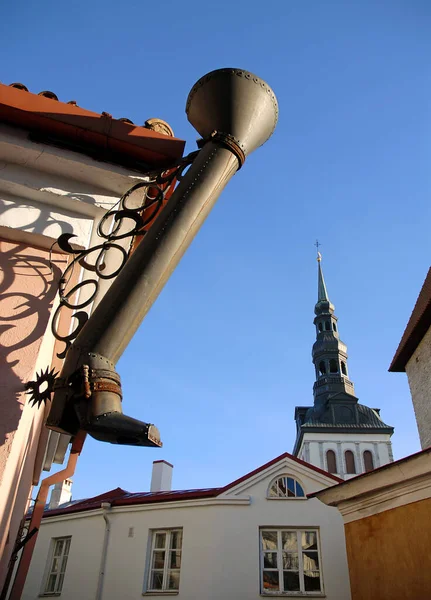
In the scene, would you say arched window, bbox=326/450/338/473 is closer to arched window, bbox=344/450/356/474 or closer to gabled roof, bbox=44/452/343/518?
arched window, bbox=344/450/356/474

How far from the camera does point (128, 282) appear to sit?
2.10m

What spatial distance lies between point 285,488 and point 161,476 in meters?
8.49

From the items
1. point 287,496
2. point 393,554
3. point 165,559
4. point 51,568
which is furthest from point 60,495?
point 393,554

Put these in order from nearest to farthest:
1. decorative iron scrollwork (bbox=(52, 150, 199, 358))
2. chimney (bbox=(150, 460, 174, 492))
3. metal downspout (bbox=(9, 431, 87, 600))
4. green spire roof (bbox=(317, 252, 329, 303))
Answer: decorative iron scrollwork (bbox=(52, 150, 199, 358))
metal downspout (bbox=(9, 431, 87, 600))
chimney (bbox=(150, 460, 174, 492))
green spire roof (bbox=(317, 252, 329, 303))

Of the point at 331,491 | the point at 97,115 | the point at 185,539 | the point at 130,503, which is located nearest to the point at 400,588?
the point at 331,491

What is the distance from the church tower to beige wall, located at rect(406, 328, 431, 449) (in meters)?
36.4

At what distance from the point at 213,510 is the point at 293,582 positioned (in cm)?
276

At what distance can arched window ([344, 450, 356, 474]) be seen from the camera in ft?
179

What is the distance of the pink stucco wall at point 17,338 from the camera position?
221 cm

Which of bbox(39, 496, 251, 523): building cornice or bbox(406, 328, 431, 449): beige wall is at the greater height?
bbox(406, 328, 431, 449): beige wall

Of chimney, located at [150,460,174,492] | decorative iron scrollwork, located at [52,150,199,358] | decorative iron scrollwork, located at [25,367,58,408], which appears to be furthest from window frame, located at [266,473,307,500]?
decorative iron scrollwork, located at [25,367,58,408]

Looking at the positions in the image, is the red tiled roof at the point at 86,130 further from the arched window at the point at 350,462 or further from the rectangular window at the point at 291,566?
the arched window at the point at 350,462

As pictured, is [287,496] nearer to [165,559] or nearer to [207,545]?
[207,545]

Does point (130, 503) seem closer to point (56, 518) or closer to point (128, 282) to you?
point (56, 518)
